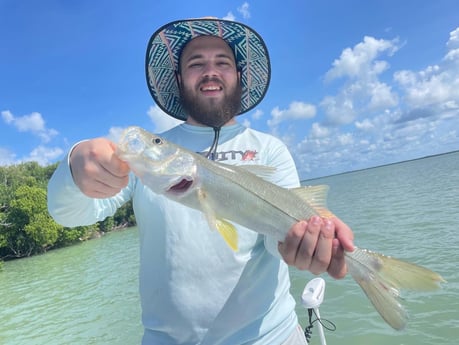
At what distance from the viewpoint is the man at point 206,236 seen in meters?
1.90

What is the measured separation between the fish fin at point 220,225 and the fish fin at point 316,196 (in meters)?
0.49

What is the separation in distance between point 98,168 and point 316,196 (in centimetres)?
131

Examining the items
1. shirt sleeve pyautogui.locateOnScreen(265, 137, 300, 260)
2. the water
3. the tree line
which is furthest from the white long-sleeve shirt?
the tree line

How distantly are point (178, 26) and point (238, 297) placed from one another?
7.66 feet

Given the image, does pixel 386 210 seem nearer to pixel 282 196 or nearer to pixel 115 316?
pixel 115 316

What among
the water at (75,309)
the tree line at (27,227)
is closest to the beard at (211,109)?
the water at (75,309)

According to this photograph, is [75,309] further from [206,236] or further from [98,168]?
[98,168]

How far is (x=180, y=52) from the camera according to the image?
11.0 feet

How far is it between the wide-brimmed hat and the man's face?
0.12 meters

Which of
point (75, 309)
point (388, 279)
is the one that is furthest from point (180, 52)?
point (75, 309)

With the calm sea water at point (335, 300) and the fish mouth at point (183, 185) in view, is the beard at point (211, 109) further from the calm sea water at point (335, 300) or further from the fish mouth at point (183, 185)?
the calm sea water at point (335, 300)

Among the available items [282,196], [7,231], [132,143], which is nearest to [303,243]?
[282,196]

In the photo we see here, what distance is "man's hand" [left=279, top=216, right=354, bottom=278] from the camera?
6.16ft

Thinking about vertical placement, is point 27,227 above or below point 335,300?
above
